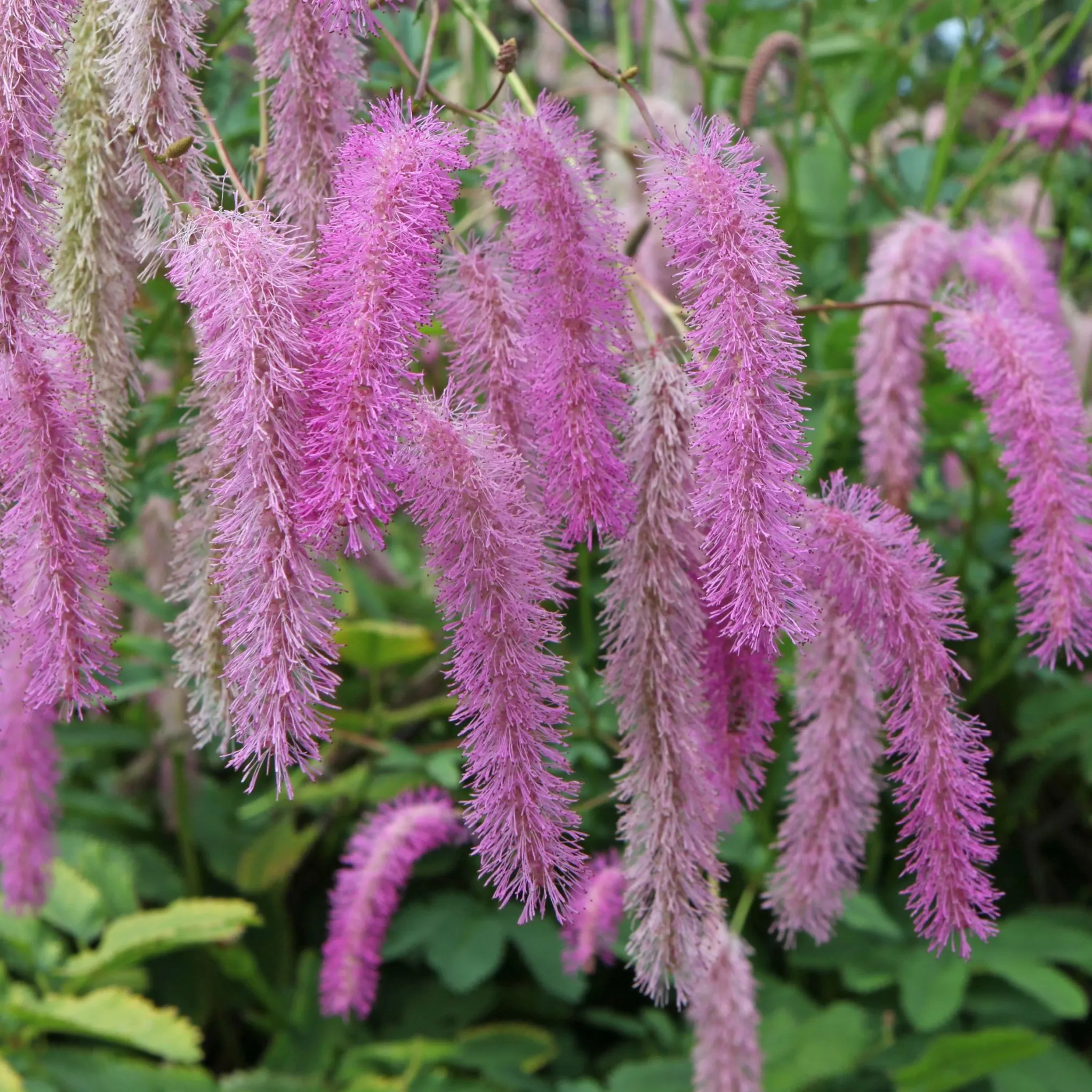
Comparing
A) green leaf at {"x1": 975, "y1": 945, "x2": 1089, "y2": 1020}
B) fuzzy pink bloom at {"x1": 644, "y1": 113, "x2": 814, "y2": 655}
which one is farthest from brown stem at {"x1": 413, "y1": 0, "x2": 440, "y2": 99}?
green leaf at {"x1": 975, "y1": 945, "x2": 1089, "y2": 1020}

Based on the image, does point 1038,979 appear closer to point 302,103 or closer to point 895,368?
point 895,368

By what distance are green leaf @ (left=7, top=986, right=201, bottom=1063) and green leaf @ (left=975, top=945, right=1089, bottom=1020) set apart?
723 mm

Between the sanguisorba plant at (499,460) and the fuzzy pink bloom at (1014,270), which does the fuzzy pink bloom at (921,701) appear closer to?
the sanguisorba plant at (499,460)

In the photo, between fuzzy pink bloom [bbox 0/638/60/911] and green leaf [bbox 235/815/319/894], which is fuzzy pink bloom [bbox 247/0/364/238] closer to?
fuzzy pink bloom [bbox 0/638/60/911]

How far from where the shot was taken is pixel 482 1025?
4.28 feet

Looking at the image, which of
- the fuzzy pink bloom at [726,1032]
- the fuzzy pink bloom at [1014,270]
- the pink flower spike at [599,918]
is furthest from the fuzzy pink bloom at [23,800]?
the fuzzy pink bloom at [1014,270]

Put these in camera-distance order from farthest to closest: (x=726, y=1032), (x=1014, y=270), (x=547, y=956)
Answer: (x=547, y=956), (x=1014, y=270), (x=726, y=1032)

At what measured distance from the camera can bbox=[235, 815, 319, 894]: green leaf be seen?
4.13 ft

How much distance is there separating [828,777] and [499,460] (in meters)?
0.28

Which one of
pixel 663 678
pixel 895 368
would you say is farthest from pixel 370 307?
pixel 895 368

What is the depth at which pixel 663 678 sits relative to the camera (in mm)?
547

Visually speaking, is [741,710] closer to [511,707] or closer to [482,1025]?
[511,707]

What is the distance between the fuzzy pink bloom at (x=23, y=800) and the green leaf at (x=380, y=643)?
0.98 ft

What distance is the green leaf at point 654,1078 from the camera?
113 centimetres
